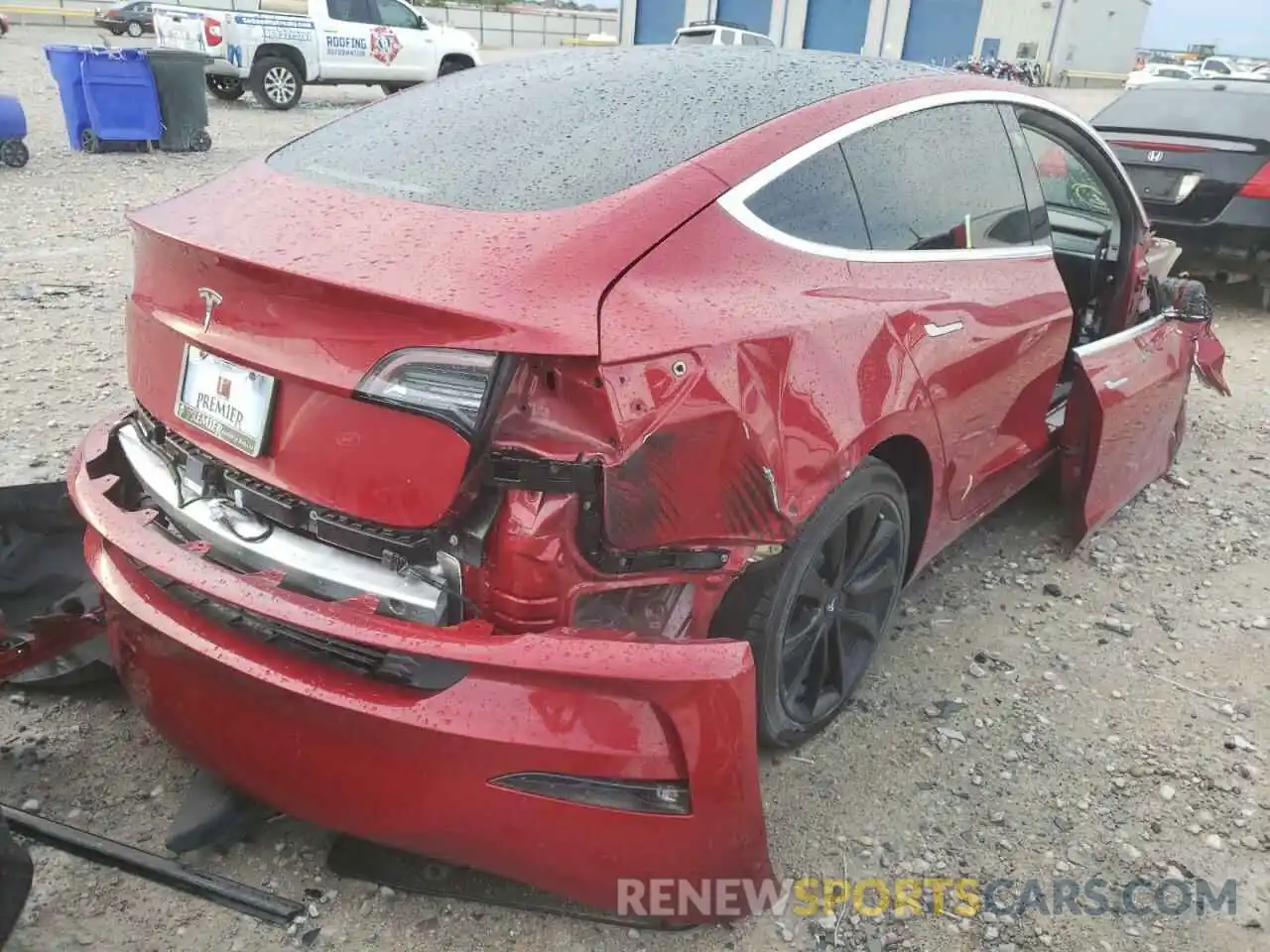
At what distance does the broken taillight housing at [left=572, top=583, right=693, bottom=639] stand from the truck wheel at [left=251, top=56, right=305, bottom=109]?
15687mm

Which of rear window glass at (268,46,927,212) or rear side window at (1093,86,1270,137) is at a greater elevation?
rear window glass at (268,46,927,212)

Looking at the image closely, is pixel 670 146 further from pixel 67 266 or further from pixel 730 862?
pixel 67 266

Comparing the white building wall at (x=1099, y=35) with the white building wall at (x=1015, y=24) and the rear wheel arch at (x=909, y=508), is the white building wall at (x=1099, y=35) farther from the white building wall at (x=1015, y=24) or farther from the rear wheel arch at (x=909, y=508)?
the rear wheel arch at (x=909, y=508)

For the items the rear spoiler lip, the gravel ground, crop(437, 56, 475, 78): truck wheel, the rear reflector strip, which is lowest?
the gravel ground

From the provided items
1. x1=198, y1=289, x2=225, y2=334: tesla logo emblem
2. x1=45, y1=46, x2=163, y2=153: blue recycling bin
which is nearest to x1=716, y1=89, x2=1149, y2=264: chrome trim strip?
x1=198, y1=289, x2=225, y2=334: tesla logo emblem

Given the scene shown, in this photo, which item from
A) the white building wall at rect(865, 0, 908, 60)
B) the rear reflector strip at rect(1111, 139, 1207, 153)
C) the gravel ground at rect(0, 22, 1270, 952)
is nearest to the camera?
the gravel ground at rect(0, 22, 1270, 952)

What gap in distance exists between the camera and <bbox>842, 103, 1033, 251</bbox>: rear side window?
8.30 ft

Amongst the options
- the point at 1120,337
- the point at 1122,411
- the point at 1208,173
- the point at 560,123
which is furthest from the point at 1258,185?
the point at 560,123

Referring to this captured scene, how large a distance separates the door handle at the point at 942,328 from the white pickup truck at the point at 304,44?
571 inches

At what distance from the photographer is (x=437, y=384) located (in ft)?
5.80

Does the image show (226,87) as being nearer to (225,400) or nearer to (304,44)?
(304,44)

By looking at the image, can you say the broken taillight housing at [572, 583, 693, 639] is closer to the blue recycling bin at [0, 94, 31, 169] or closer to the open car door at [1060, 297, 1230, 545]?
the open car door at [1060, 297, 1230, 545]

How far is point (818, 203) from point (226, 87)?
54.1 feet

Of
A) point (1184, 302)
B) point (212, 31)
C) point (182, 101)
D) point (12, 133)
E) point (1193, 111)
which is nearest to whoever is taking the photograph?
point (1184, 302)
